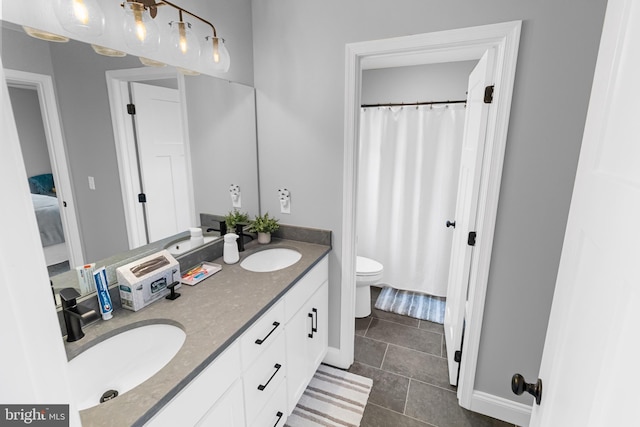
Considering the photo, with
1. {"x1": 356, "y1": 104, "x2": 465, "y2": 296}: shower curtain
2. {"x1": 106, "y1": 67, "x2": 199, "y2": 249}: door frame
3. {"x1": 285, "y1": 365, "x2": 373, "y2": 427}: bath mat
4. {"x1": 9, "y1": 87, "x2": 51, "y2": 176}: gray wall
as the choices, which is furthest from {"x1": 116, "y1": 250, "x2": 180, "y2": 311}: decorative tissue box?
{"x1": 356, "y1": 104, "x2": 465, "y2": 296}: shower curtain

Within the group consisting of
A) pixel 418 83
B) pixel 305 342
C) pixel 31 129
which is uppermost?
pixel 418 83

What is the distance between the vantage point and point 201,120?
1755 mm

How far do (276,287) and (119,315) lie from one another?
2.07 feet

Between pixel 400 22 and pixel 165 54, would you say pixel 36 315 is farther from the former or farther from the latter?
pixel 400 22

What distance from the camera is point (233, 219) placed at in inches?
78.5

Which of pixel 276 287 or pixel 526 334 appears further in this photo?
pixel 526 334

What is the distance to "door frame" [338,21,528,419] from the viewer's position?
4.79 feet

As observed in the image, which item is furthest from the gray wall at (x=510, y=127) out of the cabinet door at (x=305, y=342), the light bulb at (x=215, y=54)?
the light bulb at (x=215, y=54)

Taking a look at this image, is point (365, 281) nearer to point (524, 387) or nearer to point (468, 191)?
point (468, 191)

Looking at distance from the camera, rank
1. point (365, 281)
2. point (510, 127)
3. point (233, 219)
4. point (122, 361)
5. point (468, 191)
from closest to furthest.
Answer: point (122, 361)
point (510, 127)
point (468, 191)
point (233, 219)
point (365, 281)

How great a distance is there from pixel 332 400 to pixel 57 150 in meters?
1.91

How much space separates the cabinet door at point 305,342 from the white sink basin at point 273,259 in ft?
0.87

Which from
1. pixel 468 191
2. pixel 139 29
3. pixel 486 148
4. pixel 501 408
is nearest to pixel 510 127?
pixel 486 148

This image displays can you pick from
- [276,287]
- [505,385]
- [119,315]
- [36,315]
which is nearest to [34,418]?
[36,315]
